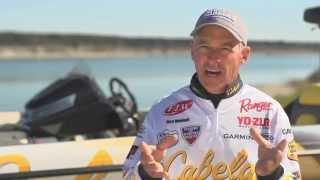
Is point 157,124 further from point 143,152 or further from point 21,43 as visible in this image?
point 21,43

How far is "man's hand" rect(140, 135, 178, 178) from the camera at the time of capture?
7.43ft

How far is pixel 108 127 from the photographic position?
5188mm

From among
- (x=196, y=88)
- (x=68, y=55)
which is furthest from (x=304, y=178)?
(x=68, y=55)

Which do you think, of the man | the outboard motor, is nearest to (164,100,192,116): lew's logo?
the man

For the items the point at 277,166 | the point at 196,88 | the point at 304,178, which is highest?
the point at 196,88

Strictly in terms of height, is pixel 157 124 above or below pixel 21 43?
above

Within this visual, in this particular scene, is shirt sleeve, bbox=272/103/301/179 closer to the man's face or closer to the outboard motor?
the man's face

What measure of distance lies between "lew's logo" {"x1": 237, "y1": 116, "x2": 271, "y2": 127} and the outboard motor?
2823 mm

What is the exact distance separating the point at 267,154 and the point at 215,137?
0.20 meters

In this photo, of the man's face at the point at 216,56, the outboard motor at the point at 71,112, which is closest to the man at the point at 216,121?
the man's face at the point at 216,56

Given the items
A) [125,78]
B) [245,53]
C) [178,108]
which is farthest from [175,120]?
[125,78]

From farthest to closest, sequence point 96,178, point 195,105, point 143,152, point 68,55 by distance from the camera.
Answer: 1. point 68,55
2. point 96,178
3. point 195,105
4. point 143,152

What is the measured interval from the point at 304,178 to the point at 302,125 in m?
0.51

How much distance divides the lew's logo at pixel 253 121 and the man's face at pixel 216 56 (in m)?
0.12
